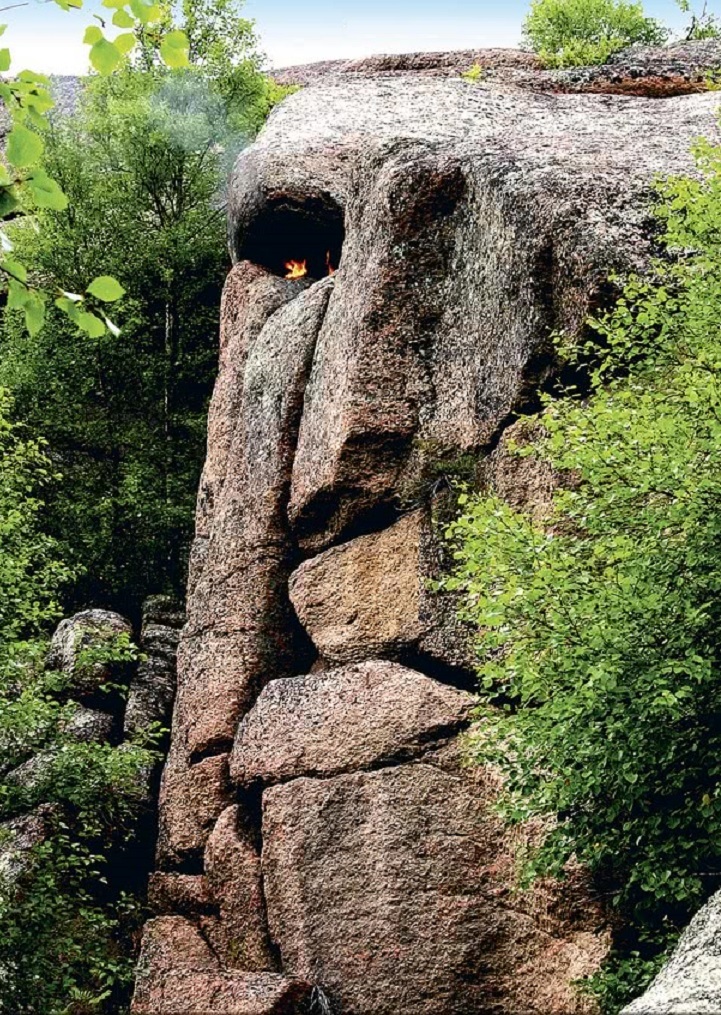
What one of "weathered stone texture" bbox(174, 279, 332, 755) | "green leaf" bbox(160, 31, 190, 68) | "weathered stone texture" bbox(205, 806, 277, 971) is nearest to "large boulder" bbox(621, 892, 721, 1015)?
"green leaf" bbox(160, 31, 190, 68)

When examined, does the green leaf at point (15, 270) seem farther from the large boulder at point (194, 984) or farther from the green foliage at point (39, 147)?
the large boulder at point (194, 984)

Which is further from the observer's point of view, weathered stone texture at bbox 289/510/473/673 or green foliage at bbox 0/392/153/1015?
weathered stone texture at bbox 289/510/473/673

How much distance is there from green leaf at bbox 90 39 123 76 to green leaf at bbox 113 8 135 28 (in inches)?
7.0

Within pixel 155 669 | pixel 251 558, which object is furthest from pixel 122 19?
pixel 155 669

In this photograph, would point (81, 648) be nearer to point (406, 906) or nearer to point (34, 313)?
point (406, 906)

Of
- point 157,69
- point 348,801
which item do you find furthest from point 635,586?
point 157,69

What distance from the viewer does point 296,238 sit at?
1069 inches

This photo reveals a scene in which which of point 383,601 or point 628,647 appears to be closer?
point 628,647

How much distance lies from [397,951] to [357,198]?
1394 cm

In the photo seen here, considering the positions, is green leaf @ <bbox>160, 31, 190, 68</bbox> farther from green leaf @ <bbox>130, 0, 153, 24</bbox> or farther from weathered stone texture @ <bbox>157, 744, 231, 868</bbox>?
weathered stone texture @ <bbox>157, 744, 231, 868</bbox>

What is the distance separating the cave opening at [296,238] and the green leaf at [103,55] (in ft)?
69.2

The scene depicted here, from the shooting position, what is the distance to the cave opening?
1042 inches

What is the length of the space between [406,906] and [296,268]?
51.6 ft

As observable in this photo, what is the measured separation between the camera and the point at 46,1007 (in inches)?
605
